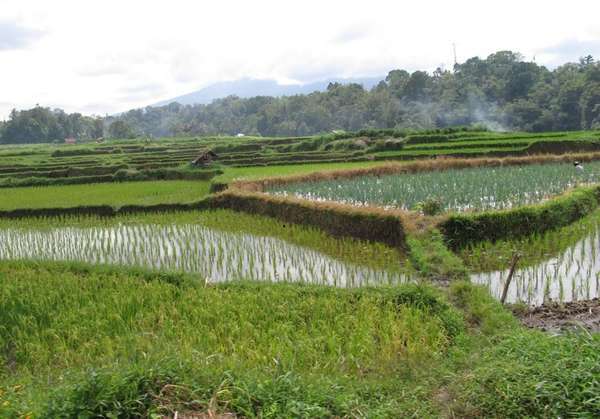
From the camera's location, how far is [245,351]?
5160 mm

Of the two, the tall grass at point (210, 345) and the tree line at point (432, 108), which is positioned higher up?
the tree line at point (432, 108)

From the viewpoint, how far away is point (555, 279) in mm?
7512

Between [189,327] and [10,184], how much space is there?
1961cm

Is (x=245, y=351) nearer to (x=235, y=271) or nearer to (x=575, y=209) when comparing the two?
(x=235, y=271)

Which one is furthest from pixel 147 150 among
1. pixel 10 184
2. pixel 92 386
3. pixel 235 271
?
pixel 92 386

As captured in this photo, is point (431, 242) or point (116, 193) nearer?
point (431, 242)

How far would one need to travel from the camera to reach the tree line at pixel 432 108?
40.9 meters

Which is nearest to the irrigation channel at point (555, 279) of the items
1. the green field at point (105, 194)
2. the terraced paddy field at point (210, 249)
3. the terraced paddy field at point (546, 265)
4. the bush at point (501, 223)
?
the terraced paddy field at point (546, 265)

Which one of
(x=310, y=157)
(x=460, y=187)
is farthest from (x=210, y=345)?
(x=310, y=157)

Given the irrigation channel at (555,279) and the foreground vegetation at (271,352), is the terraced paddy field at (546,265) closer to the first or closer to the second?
the irrigation channel at (555,279)

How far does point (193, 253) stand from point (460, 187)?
722cm

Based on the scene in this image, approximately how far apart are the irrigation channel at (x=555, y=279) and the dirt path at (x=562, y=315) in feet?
0.80

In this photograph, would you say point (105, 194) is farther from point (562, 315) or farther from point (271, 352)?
point (562, 315)

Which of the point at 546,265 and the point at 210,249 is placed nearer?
the point at 546,265
